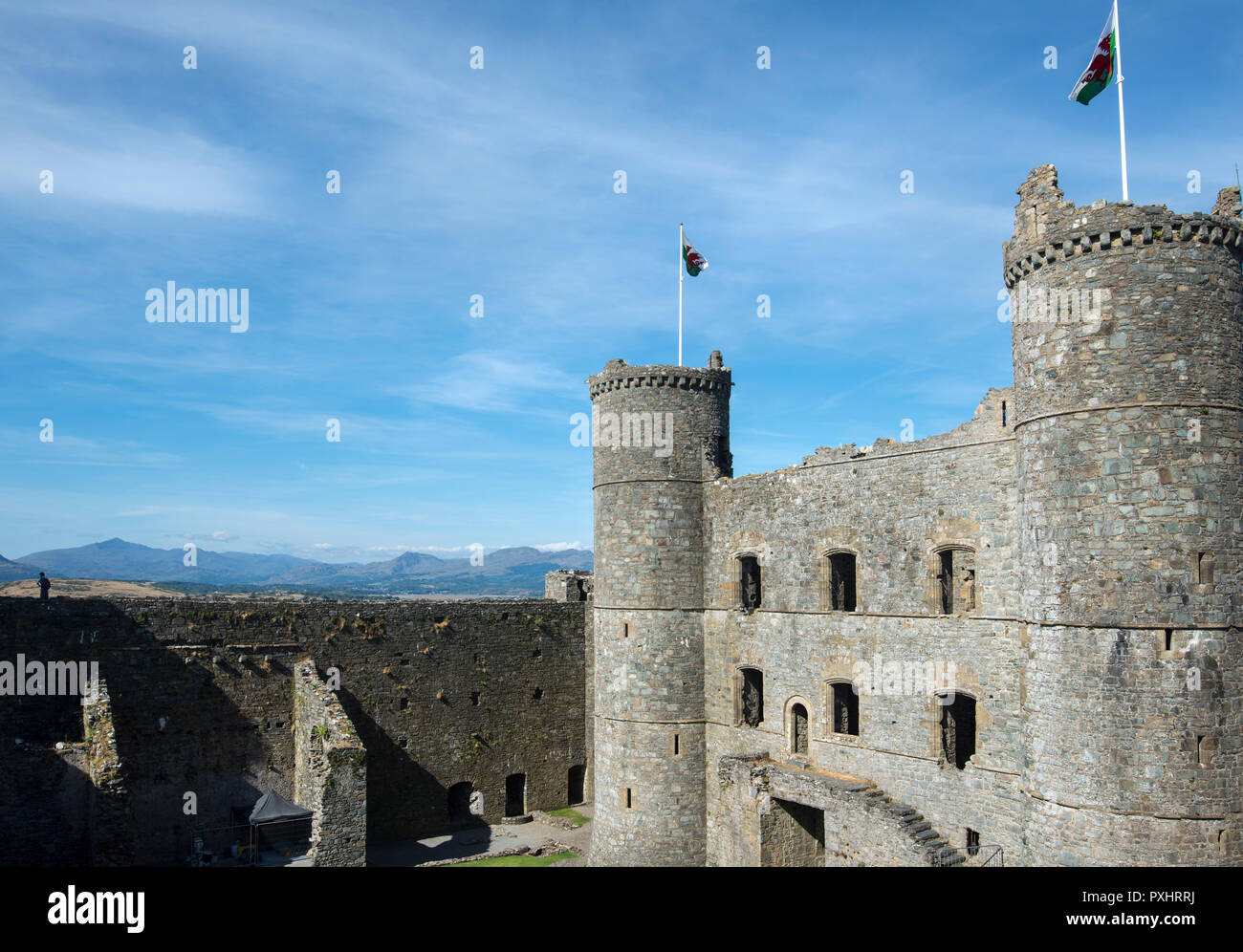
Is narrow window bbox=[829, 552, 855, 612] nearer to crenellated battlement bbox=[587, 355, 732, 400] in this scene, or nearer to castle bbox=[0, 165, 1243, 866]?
castle bbox=[0, 165, 1243, 866]

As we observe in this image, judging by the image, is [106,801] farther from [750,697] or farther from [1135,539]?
A: [1135,539]

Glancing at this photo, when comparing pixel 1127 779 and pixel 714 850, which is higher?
pixel 1127 779

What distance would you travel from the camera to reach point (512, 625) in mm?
28656

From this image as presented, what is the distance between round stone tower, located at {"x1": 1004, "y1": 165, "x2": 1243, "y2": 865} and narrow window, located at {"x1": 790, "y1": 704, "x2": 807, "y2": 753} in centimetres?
737

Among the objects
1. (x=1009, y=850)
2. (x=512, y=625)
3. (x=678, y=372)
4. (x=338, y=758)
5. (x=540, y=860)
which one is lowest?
(x=540, y=860)

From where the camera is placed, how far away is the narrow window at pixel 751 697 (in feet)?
79.4

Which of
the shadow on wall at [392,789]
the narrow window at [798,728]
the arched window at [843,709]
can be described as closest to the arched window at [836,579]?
the arched window at [843,709]

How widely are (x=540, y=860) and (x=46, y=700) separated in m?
12.7

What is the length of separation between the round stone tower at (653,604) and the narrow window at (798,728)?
2.80 metres

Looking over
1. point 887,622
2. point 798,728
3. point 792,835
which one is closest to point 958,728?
point 887,622

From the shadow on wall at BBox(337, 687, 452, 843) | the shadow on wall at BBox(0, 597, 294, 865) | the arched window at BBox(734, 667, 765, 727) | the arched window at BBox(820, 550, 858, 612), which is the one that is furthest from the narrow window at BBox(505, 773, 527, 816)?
the arched window at BBox(820, 550, 858, 612)

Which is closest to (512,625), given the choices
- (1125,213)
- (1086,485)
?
(1086,485)
